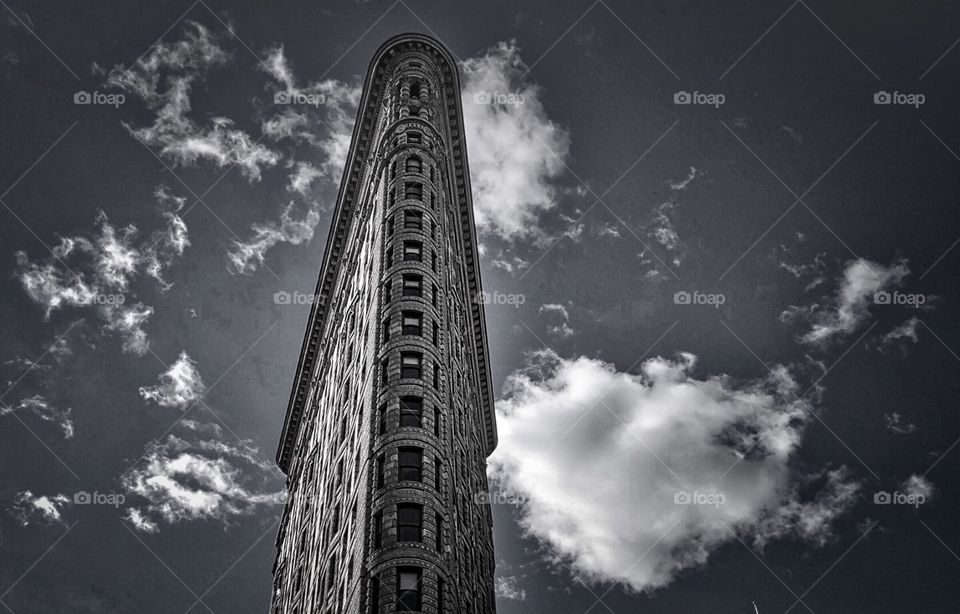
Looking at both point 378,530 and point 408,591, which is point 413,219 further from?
point 408,591

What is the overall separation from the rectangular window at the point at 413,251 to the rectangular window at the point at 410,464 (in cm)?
1669

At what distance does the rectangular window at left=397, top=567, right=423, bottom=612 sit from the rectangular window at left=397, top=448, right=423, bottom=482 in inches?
206

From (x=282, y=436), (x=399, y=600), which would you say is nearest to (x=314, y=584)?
(x=399, y=600)

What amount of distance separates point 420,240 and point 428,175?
10.3 m

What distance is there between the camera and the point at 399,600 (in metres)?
38.8

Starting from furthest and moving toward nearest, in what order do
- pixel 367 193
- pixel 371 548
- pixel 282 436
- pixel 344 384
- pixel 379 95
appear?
pixel 282 436, pixel 379 95, pixel 367 193, pixel 344 384, pixel 371 548

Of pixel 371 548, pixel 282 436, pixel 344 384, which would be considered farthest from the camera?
pixel 282 436

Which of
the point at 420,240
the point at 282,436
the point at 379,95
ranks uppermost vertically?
the point at 379,95

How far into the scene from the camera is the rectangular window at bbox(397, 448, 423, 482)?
145 feet

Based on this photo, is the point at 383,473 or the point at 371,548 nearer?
the point at 371,548

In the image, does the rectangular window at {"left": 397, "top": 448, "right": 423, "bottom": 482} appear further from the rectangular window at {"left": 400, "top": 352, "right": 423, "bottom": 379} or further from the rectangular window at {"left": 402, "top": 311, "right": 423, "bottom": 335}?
the rectangular window at {"left": 402, "top": 311, "right": 423, "bottom": 335}

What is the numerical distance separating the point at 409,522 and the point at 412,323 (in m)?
15.3

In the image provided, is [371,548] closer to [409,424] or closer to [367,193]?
[409,424]

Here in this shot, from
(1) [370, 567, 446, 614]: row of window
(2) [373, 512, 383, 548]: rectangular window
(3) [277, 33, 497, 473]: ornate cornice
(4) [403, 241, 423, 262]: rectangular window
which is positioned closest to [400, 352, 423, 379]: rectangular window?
(4) [403, 241, 423, 262]: rectangular window
